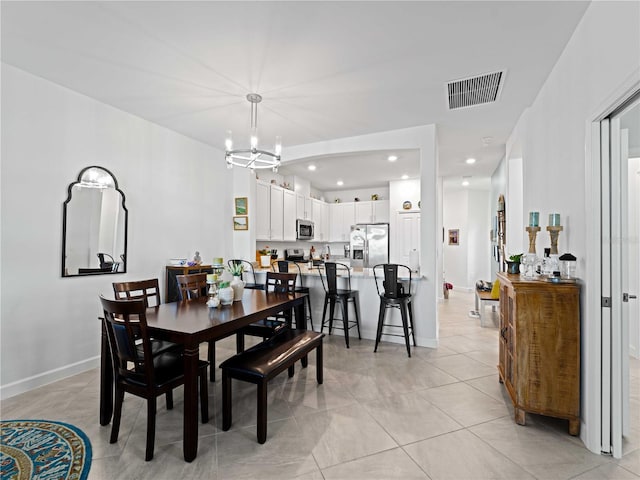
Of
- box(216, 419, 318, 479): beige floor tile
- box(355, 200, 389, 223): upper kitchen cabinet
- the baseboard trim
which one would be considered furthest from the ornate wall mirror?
box(355, 200, 389, 223): upper kitchen cabinet

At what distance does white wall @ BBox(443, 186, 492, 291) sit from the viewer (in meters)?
8.16

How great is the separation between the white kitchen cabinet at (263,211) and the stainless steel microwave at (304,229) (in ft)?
3.57

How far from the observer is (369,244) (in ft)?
24.3

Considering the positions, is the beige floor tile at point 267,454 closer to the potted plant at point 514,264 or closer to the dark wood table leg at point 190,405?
the dark wood table leg at point 190,405

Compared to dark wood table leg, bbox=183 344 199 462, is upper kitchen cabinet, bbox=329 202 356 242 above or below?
above

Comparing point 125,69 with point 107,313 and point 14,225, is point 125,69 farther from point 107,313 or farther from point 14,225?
point 107,313

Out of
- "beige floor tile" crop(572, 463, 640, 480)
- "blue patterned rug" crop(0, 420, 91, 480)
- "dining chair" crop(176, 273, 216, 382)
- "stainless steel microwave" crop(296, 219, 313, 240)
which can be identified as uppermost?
"stainless steel microwave" crop(296, 219, 313, 240)

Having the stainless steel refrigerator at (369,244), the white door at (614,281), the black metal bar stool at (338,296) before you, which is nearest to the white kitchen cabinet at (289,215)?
the stainless steel refrigerator at (369,244)

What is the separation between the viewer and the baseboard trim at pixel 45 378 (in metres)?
2.64

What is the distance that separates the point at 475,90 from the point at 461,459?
312cm

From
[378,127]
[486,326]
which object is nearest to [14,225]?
[378,127]

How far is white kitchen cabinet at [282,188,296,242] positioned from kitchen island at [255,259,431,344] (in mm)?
1598

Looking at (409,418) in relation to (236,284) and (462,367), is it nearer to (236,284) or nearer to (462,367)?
(462,367)

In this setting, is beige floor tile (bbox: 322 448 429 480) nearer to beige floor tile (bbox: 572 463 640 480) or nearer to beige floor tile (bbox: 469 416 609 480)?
beige floor tile (bbox: 469 416 609 480)
